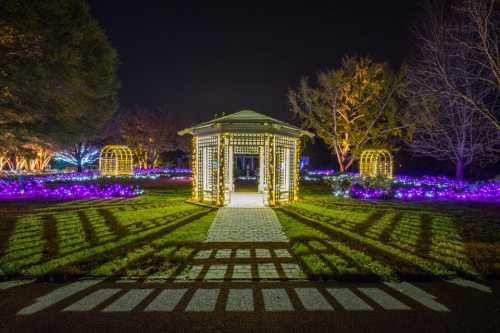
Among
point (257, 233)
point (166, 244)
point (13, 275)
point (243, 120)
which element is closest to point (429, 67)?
point (243, 120)

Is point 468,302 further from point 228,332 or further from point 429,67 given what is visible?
point 429,67

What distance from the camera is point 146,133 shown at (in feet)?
129

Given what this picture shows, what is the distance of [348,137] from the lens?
26.2 meters

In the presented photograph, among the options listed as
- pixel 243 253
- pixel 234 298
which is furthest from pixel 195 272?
pixel 243 253

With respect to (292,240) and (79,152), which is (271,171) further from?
(79,152)

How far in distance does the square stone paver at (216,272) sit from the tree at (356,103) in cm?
2301

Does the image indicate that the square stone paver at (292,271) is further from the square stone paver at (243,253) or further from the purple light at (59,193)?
the purple light at (59,193)

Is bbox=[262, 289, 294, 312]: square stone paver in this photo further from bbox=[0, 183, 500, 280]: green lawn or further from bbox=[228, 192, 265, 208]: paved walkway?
bbox=[228, 192, 265, 208]: paved walkway

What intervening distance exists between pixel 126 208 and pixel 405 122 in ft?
75.1

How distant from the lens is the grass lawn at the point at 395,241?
4.52 metres

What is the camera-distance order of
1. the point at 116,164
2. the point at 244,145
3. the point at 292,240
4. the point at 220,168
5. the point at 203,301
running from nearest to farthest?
the point at 203,301 < the point at 292,240 < the point at 220,168 < the point at 244,145 < the point at 116,164

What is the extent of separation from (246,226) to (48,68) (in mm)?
10195

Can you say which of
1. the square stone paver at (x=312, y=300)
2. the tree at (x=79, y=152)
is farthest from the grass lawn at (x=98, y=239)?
the tree at (x=79, y=152)

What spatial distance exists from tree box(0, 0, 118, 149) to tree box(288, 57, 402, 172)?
17756 mm
